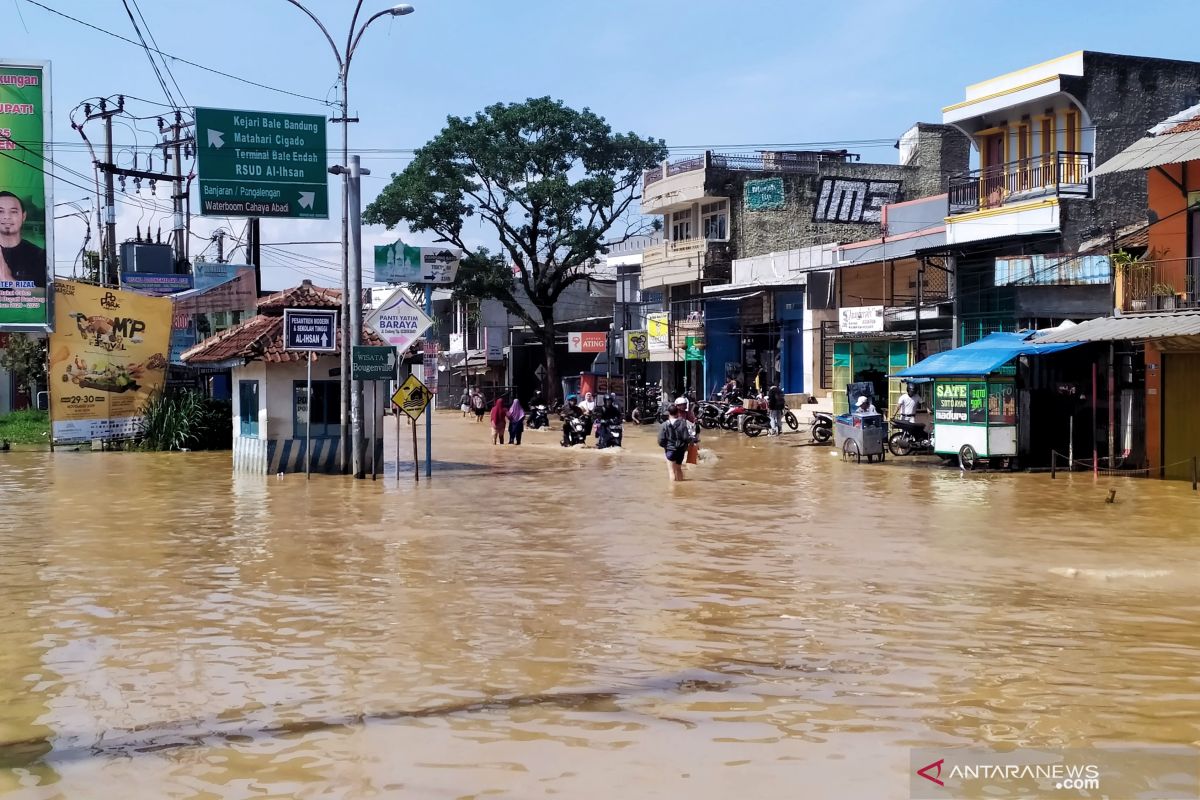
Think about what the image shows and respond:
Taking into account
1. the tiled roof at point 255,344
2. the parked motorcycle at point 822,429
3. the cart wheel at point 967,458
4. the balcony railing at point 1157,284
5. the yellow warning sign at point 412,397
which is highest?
the balcony railing at point 1157,284

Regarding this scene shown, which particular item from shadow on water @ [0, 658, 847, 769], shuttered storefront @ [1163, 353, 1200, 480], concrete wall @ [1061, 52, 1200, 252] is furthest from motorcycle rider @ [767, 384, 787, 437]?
→ shadow on water @ [0, 658, 847, 769]

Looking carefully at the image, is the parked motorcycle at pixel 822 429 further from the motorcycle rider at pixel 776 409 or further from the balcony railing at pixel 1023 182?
the balcony railing at pixel 1023 182

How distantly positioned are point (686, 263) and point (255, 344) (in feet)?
85.5

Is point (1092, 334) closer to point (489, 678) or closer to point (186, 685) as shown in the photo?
point (489, 678)

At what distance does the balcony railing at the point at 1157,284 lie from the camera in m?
22.0

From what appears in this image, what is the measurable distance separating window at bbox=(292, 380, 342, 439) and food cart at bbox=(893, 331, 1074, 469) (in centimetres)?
1227

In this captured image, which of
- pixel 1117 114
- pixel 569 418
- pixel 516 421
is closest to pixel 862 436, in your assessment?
pixel 569 418

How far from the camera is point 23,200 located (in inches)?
1172

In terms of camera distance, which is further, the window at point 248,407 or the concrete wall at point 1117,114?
the concrete wall at point 1117,114

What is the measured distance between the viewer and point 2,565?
1298cm

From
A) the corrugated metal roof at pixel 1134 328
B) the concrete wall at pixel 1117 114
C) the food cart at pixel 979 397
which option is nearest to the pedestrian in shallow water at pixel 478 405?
the concrete wall at pixel 1117 114

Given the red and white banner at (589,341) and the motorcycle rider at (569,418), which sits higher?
the red and white banner at (589,341)

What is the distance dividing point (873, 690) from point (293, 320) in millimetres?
17553

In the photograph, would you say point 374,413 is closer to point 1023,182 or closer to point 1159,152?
point 1159,152
